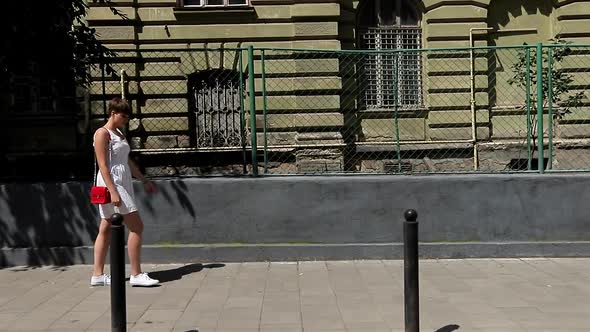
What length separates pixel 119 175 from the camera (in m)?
6.46

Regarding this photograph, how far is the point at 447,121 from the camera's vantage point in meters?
10.1

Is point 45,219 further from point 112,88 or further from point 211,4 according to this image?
point 211,4

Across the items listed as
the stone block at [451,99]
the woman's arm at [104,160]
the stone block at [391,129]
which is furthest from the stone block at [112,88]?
the stone block at [451,99]

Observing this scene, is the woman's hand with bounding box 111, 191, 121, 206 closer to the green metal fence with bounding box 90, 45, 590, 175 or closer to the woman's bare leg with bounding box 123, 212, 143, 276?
the woman's bare leg with bounding box 123, 212, 143, 276

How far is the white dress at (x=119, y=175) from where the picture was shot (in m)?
6.43

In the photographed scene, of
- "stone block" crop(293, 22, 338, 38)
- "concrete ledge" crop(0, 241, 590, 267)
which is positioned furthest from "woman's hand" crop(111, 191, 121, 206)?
"stone block" crop(293, 22, 338, 38)

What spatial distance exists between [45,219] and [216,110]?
8.76 feet

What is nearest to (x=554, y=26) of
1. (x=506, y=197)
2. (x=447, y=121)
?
(x=447, y=121)

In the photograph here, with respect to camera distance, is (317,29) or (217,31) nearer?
(317,29)

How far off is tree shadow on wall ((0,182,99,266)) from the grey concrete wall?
1 centimetres

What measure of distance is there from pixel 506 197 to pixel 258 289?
11.5 feet

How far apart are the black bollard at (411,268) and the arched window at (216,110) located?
3.99 m

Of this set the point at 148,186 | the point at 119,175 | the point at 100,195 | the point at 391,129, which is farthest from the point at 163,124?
the point at 391,129

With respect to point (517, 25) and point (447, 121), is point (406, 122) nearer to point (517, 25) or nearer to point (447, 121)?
point (447, 121)
